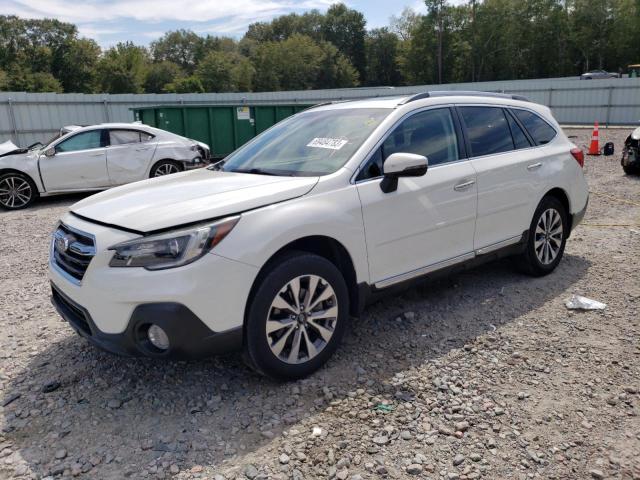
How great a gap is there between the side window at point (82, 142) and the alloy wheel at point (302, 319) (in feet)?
28.0

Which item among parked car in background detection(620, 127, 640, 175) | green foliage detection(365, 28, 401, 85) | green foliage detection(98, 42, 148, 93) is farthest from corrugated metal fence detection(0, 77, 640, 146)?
green foliage detection(365, 28, 401, 85)

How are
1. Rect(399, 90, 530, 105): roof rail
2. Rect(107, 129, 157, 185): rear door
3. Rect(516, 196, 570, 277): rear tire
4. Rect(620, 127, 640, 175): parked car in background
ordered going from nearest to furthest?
Rect(399, 90, 530, 105): roof rail, Rect(516, 196, 570, 277): rear tire, Rect(107, 129, 157, 185): rear door, Rect(620, 127, 640, 175): parked car in background

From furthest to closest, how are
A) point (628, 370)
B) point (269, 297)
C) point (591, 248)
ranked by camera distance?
point (591, 248)
point (628, 370)
point (269, 297)

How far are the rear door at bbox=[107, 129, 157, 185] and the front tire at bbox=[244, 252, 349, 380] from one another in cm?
812

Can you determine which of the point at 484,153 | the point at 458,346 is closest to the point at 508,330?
the point at 458,346

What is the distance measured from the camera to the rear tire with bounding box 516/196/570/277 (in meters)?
4.97

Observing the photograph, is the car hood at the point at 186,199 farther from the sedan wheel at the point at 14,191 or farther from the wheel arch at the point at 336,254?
the sedan wheel at the point at 14,191

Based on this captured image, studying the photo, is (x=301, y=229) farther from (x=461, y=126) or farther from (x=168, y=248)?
(x=461, y=126)

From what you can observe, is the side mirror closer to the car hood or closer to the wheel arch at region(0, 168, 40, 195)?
the car hood

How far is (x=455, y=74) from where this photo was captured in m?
77.6

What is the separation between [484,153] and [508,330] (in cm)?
146

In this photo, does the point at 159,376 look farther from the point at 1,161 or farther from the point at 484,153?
the point at 1,161

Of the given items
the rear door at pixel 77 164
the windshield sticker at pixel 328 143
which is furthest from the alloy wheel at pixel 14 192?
the windshield sticker at pixel 328 143

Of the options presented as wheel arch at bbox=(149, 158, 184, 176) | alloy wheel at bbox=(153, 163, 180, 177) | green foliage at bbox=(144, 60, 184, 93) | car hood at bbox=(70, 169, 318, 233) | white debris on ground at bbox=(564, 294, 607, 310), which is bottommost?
A: white debris on ground at bbox=(564, 294, 607, 310)
